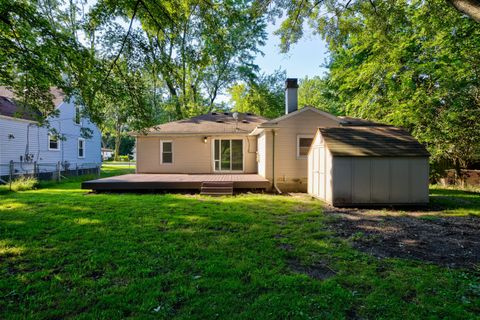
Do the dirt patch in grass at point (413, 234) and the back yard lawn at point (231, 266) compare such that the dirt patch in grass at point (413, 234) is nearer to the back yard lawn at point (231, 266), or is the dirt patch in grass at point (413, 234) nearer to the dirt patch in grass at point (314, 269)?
the back yard lawn at point (231, 266)

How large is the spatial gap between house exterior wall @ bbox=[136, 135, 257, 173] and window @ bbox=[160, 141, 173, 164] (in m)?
0.17

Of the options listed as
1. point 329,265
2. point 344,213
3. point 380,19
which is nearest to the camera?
point 329,265

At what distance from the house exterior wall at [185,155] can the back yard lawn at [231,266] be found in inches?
268

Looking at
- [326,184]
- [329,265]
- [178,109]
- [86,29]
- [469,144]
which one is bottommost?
[329,265]

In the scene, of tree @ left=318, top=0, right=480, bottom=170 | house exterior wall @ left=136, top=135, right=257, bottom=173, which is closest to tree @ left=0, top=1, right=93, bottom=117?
house exterior wall @ left=136, top=135, right=257, bottom=173

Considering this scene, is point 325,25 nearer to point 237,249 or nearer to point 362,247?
point 362,247

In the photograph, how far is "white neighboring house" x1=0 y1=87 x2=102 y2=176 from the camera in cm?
1263

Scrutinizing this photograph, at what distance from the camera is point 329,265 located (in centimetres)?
361

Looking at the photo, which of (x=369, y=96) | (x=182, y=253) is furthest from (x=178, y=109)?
(x=182, y=253)

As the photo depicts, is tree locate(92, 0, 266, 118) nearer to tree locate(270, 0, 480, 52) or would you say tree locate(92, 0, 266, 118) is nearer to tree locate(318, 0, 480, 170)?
tree locate(270, 0, 480, 52)

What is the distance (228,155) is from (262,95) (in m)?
14.6

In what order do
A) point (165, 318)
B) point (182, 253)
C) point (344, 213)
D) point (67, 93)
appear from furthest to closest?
point (344, 213), point (67, 93), point (182, 253), point (165, 318)

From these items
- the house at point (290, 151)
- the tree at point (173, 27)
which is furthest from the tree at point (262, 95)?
the tree at point (173, 27)

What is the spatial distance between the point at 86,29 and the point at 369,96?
13.5m
